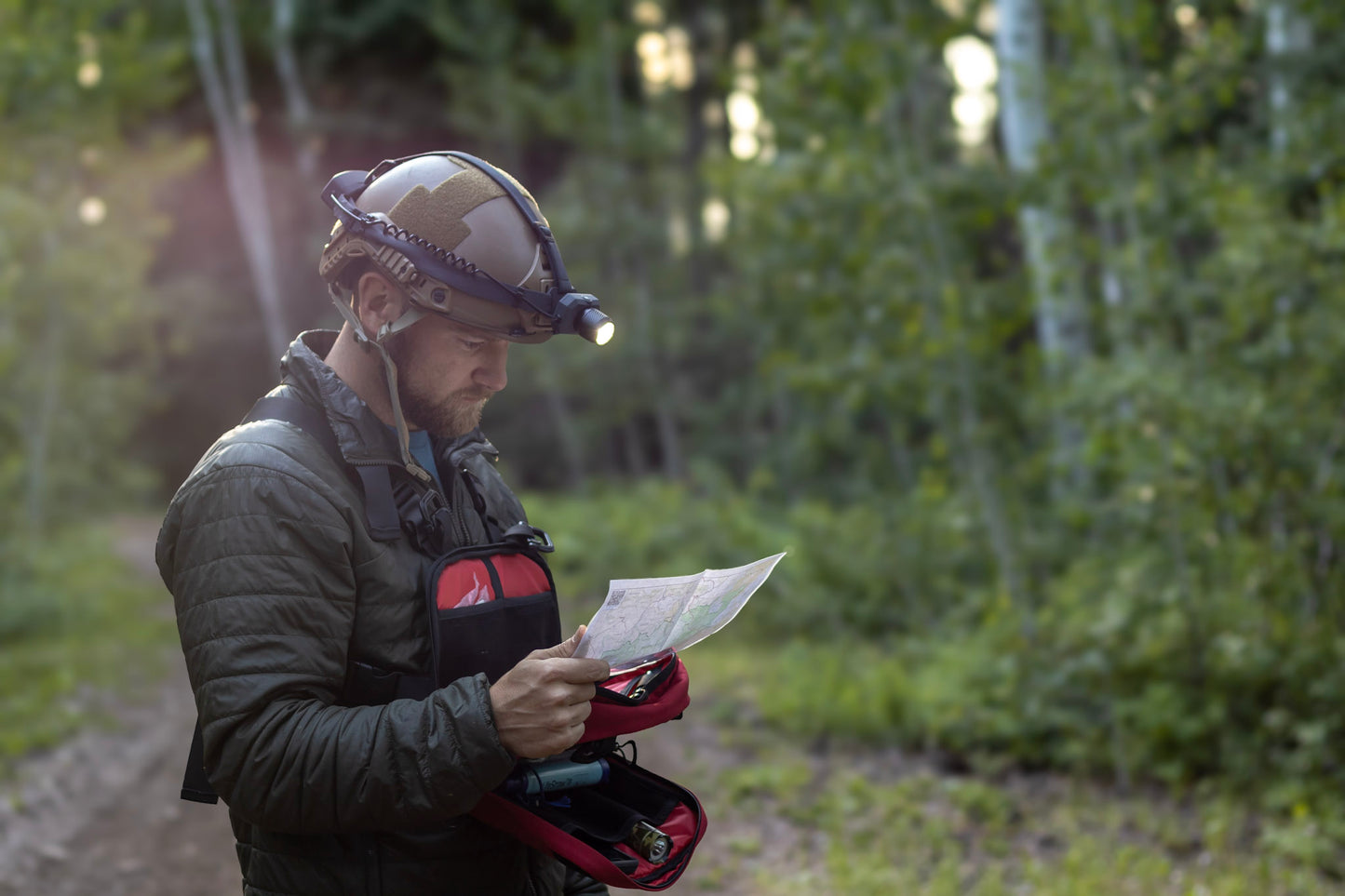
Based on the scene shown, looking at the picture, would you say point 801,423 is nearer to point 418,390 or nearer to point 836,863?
point 836,863

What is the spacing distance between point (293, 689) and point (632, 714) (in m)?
0.54

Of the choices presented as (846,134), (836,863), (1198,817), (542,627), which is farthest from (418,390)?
(846,134)

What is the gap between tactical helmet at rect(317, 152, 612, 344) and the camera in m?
2.00

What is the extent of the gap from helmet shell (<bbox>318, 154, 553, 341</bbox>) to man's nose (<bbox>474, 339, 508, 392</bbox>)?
0.05m

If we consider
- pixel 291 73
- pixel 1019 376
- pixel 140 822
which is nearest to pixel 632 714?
pixel 140 822

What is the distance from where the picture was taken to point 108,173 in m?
17.5

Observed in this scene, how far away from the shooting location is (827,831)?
6.20 meters

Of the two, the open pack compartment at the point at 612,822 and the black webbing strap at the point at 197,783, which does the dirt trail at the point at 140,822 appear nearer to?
the open pack compartment at the point at 612,822

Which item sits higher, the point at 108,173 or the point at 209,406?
the point at 108,173

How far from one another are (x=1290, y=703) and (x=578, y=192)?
16108 millimetres

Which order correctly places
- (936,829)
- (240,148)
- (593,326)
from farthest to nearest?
(240,148), (936,829), (593,326)

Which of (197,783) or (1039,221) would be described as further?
(1039,221)

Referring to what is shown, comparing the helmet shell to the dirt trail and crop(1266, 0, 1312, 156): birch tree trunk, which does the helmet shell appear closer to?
the dirt trail

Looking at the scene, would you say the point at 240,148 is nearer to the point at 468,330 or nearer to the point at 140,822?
the point at 140,822
